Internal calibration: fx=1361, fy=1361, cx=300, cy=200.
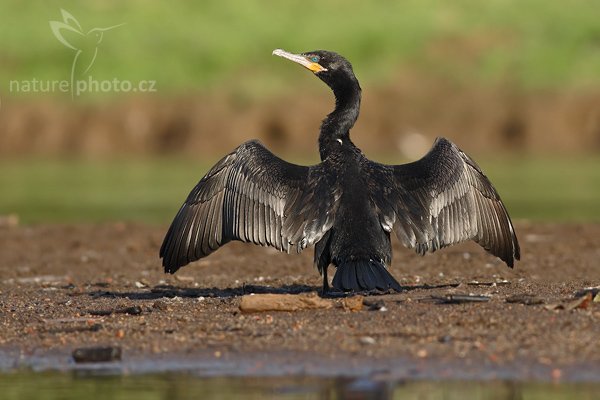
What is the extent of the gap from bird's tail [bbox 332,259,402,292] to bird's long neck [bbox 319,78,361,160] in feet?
4.36

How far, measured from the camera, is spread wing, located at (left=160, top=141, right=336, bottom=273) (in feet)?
36.8

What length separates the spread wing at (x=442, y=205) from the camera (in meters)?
11.2

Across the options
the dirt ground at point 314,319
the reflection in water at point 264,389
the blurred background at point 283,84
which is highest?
the blurred background at point 283,84

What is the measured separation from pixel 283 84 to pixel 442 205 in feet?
98.7

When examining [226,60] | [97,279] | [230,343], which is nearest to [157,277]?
[97,279]

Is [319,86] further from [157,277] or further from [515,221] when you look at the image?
[157,277]

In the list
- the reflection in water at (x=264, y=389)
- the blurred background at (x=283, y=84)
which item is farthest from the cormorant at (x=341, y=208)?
the blurred background at (x=283, y=84)

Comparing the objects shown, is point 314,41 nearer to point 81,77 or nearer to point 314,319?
point 81,77

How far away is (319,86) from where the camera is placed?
1612 inches

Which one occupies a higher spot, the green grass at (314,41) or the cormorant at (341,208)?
the green grass at (314,41)

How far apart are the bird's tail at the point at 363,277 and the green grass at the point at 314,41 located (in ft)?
99.6

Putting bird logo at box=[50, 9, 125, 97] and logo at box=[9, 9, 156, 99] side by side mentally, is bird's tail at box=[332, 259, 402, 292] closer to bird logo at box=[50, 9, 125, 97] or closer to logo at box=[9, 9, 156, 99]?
logo at box=[9, 9, 156, 99]

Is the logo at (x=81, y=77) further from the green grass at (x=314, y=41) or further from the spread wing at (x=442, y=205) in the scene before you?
the spread wing at (x=442, y=205)

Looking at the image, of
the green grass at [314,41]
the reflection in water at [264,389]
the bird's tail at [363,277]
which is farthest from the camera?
the green grass at [314,41]
